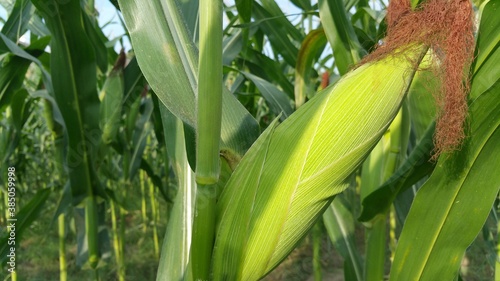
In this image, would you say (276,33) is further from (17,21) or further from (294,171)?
(294,171)

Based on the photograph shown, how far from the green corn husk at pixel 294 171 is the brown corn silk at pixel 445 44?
0.18 feet

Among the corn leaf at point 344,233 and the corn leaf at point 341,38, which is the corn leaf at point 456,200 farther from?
the corn leaf at point 344,233

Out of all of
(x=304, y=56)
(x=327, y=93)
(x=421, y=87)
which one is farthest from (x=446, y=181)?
(x=304, y=56)

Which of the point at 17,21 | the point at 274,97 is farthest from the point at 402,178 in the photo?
the point at 17,21

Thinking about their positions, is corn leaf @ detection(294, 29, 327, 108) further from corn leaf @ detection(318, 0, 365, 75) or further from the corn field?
corn leaf @ detection(318, 0, 365, 75)

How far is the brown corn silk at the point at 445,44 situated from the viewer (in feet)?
2.60

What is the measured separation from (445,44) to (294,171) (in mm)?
324

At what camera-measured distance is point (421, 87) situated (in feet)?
3.41

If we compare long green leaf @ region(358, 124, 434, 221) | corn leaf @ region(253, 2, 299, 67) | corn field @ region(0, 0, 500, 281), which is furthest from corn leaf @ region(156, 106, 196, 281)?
corn leaf @ region(253, 2, 299, 67)

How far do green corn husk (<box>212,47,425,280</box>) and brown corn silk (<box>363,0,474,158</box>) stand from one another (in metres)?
0.06

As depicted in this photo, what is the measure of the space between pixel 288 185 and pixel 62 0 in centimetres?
92

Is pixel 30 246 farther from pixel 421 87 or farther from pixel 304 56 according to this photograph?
pixel 421 87

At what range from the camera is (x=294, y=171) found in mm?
742

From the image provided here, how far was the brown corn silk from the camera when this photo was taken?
0.79 meters
